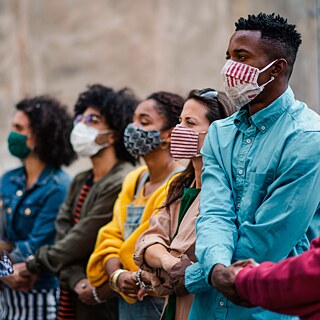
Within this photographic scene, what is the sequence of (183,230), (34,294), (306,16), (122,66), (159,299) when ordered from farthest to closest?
(122,66) → (306,16) → (34,294) → (159,299) → (183,230)

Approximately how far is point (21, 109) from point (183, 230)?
303 centimetres

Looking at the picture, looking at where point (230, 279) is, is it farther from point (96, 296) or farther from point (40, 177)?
point (40, 177)

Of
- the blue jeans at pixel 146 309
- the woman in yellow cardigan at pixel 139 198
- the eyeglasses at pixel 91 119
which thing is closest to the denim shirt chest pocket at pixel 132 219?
the woman in yellow cardigan at pixel 139 198

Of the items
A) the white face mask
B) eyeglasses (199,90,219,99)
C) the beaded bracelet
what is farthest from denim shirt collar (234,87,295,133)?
the white face mask

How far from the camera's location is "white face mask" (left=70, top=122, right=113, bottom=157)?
631 cm

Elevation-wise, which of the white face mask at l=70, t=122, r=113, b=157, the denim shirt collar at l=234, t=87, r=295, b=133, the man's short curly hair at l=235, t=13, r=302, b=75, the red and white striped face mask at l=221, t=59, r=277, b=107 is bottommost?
the white face mask at l=70, t=122, r=113, b=157

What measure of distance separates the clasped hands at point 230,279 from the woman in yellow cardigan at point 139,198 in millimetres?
1592

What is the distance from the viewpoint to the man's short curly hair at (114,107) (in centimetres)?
639

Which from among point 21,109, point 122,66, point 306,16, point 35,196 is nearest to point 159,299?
point 35,196

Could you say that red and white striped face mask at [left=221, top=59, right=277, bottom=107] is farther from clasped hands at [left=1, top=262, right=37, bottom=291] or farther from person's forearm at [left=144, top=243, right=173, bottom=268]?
clasped hands at [left=1, top=262, right=37, bottom=291]

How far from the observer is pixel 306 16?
32.5 feet

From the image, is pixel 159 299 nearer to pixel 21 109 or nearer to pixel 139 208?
pixel 139 208

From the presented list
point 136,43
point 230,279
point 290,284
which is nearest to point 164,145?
point 230,279

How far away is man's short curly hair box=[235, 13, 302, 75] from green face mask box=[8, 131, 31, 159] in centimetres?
333
